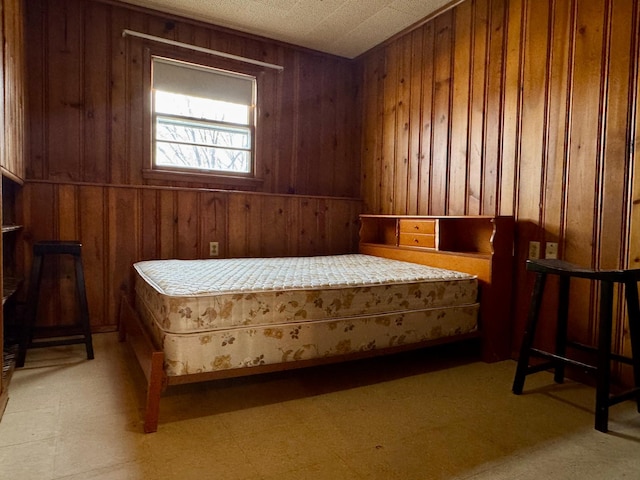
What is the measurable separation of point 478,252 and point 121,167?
2798 millimetres

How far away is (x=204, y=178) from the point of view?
3459mm

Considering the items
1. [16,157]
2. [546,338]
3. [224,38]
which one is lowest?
[546,338]

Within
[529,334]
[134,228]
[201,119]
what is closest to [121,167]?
[134,228]

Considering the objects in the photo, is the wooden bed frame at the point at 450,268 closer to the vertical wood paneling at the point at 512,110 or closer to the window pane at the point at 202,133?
the vertical wood paneling at the point at 512,110

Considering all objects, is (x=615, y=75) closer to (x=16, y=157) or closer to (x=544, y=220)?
(x=544, y=220)

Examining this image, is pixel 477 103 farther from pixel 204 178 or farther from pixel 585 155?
pixel 204 178

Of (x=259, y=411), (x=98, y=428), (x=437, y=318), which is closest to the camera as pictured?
(x=98, y=428)

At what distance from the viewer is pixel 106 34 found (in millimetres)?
3104

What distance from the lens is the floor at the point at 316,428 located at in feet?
4.57

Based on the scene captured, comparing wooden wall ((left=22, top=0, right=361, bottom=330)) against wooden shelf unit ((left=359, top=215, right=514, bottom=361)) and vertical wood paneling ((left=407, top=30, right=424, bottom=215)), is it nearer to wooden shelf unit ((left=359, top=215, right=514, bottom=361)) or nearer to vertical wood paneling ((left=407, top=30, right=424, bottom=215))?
vertical wood paneling ((left=407, top=30, right=424, bottom=215))

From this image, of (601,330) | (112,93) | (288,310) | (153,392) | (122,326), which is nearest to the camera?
(153,392)

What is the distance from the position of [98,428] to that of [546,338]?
2.39m

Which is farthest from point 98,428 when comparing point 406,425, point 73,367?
point 406,425

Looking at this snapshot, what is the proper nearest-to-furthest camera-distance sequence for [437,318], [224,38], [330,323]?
1. [330,323]
2. [437,318]
3. [224,38]
